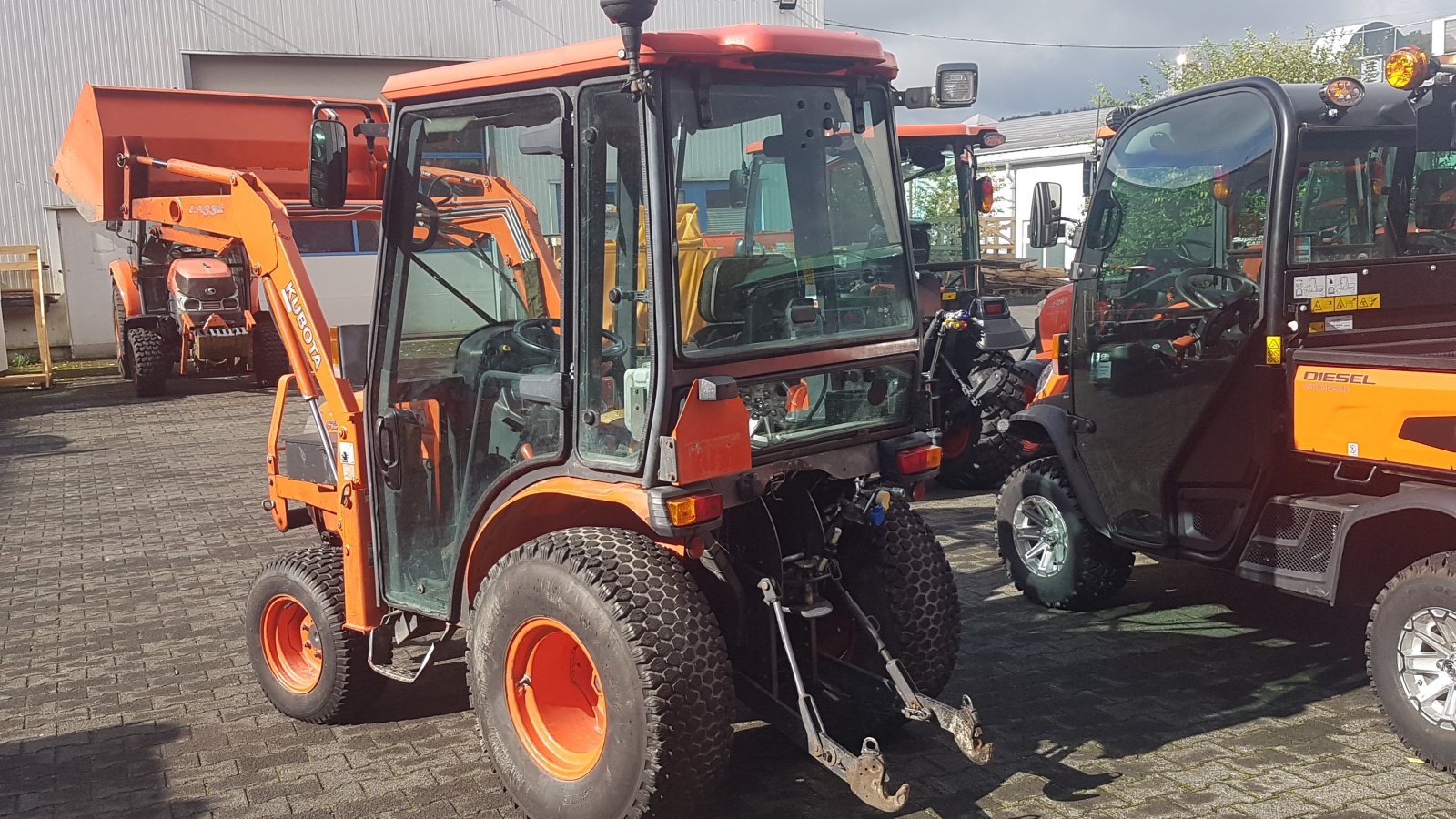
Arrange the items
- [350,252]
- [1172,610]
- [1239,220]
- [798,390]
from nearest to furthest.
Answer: [798,390]
[1239,220]
[1172,610]
[350,252]

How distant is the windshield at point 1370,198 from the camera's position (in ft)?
15.8

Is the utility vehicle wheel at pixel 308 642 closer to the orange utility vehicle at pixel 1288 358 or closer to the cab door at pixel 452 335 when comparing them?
the cab door at pixel 452 335

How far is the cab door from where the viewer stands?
4.00 metres

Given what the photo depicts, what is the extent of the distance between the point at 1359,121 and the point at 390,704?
437 centimetres

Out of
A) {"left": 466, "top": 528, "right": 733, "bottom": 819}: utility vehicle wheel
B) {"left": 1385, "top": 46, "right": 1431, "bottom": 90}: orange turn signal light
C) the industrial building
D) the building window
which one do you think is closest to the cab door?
{"left": 466, "top": 528, "right": 733, "bottom": 819}: utility vehicle wheel

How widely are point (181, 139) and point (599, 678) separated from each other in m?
3.72

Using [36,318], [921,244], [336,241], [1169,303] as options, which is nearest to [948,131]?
[921,244]

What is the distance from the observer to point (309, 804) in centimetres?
413

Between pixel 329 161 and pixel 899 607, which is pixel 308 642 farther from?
pixel 899 607

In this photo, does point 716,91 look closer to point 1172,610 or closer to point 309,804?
point 309,804

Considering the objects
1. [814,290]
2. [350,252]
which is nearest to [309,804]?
[814,290]

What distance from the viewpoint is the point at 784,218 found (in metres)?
3.91

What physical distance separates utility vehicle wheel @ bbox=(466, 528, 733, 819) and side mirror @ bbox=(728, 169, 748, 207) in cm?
102

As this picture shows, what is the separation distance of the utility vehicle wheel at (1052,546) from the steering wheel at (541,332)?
2921 mm
